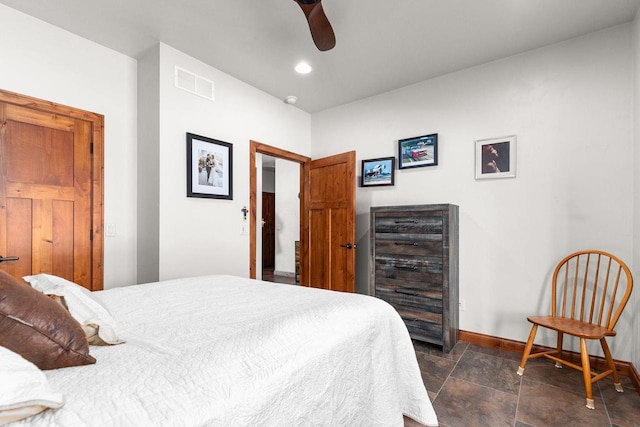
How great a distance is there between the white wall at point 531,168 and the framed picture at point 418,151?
0.23 feet

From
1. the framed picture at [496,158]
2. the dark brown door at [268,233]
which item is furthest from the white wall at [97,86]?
the dark brown door at [268,233]

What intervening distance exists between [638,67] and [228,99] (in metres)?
3.39

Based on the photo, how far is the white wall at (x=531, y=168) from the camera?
2412 millimetres

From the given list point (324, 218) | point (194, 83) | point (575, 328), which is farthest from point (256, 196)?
point (575, 328)

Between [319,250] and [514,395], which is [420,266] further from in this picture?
[319,250]

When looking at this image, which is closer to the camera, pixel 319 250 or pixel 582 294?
pixel 582 294

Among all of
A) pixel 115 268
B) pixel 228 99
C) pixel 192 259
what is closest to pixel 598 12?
pixel 228 99

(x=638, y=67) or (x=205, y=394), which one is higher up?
(x=638, y=67)

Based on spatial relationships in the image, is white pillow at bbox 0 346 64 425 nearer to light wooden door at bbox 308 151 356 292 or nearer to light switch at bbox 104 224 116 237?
light switch at bbox 104 224 116 237

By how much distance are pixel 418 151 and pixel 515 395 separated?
7.56 ft

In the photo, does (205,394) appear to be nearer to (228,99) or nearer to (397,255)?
(397,255)

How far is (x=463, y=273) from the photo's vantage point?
10.1 feet

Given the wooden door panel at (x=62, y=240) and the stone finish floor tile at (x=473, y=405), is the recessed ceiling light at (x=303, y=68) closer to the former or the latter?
the wooden door panel at (x=62, y=240)

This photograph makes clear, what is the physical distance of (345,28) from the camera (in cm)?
243
